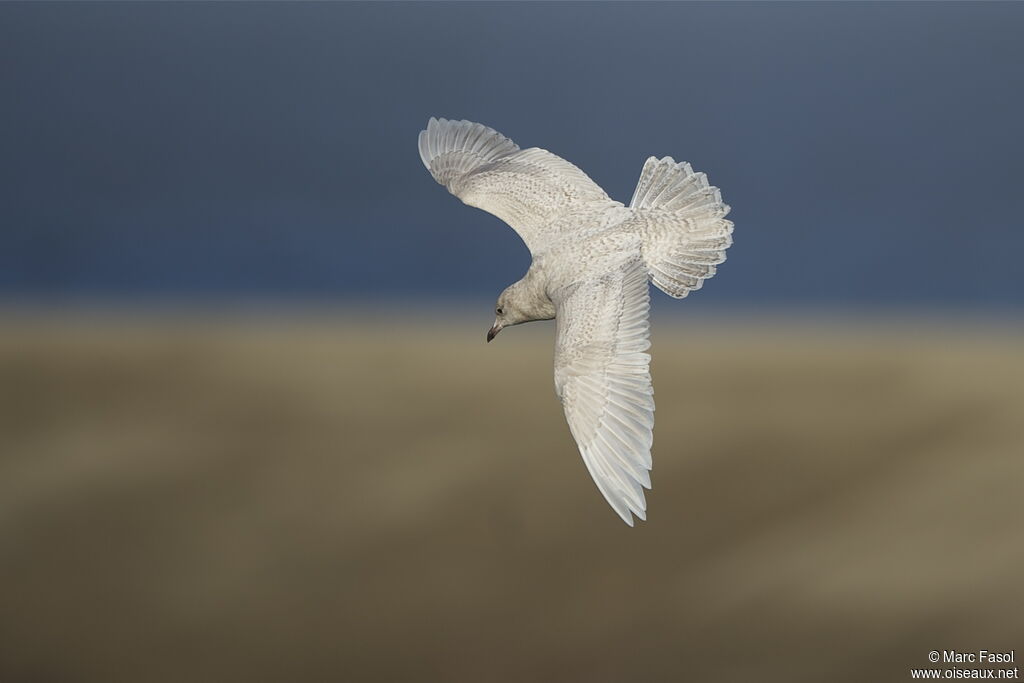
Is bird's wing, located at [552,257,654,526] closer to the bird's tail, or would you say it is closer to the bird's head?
the bird's tail

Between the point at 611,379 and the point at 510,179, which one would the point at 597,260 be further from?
the point at 510,179

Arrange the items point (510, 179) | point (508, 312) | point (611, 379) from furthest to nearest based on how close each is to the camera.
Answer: point (510, 179)
point (508, 312)
point (611, 379)

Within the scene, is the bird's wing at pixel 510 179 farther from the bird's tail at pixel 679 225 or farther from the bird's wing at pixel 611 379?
the bird's wing at pixel 611 379

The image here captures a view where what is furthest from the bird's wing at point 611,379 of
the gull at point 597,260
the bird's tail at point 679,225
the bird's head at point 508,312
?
the bird's head at point 508,312

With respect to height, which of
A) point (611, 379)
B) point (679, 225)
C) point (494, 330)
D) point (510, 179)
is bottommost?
point (611, 379)

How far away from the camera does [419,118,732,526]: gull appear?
3168mm

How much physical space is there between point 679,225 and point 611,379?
832 millimetres

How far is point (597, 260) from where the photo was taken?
367cm

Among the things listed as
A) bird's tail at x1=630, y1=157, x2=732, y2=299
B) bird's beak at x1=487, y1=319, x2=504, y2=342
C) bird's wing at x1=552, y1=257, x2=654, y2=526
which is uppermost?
bird's tail at x1=630, y1=157, x2=732, y2=299

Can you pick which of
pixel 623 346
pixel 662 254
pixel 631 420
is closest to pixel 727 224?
pixel 662 254

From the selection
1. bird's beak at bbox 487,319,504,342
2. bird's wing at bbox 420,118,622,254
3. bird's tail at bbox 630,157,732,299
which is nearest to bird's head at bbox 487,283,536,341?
bird's beak at bbox 487,319,504,342

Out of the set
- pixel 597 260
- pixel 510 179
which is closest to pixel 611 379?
pixel 597 260

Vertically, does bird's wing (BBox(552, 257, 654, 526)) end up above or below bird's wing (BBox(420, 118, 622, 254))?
below

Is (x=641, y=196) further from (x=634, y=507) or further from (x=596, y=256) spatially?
(x=634, y=507)
